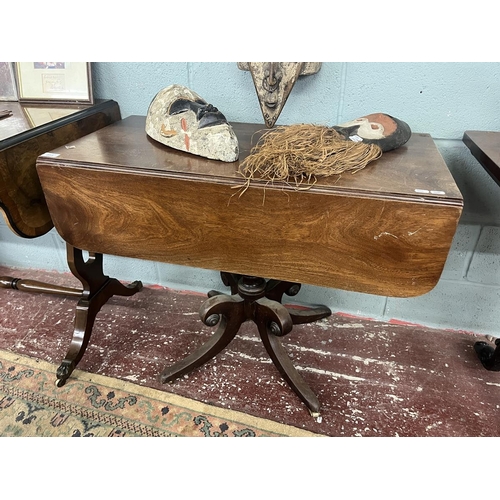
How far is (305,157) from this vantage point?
994mm

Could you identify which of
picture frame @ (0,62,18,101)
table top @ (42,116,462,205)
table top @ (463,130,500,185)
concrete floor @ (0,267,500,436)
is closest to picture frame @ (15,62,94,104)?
picture frame @ (0,62,18,101)

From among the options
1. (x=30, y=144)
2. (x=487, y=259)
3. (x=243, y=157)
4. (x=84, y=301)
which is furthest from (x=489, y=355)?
(x=30, y=144)

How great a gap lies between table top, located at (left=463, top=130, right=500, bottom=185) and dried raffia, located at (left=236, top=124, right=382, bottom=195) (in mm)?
286

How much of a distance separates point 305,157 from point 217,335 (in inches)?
29.9

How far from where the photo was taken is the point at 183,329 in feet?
5.52

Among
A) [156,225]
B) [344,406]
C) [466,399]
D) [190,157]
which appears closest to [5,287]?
[156,225]

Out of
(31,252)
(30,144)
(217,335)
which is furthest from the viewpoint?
(31,252)

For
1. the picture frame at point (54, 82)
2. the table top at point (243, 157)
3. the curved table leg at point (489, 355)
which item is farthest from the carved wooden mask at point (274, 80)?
the curved table leg at point (489, 355)

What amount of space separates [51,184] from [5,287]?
3.41 feet

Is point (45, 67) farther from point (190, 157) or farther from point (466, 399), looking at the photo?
point (466, 399)

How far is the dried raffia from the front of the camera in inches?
37.9

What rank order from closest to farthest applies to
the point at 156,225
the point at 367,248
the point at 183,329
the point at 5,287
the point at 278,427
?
the point at 367,248 < the point at 156,225 < the point at 278,427 < the point at 183,329 < the point at 5,287

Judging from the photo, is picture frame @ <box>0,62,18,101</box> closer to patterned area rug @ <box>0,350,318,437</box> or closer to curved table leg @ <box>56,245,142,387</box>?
curved table leg @ <box>56,245,142,387</box>

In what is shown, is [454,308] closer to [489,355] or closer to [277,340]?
[489,355]
